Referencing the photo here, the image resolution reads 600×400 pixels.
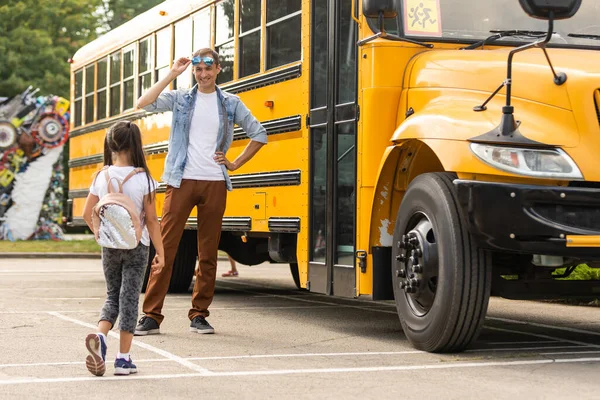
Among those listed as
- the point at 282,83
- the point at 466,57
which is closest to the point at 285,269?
the point at 282,83

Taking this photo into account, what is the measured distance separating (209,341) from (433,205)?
1811 millimetres

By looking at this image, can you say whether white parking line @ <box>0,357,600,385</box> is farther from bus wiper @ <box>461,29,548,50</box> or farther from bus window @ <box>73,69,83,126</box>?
bus window @ <box>73,69,83,126</box>

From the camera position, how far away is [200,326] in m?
7.59

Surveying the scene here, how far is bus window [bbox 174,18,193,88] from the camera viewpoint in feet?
34.6

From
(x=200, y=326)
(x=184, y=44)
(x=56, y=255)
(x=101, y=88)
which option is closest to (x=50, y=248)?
(x=56, y=255)

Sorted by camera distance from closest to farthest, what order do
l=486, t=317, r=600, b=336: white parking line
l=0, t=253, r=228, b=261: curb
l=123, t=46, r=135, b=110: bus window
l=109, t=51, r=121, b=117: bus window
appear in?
1. l=486, t=317, r=600, b=336: white parking line
2. l=123, t=46, r=135, b=110: bus window
3. l=109, t=51, r=121, b=117: bus window
4. l=0, t=253, r=228, b=261: curb

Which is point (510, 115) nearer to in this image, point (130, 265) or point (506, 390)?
point (506, 390)

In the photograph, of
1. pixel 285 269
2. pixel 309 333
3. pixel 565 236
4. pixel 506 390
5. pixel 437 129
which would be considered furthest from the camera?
pixel 285 269

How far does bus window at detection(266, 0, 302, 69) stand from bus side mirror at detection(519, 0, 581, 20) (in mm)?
2679

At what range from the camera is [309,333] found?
764cm

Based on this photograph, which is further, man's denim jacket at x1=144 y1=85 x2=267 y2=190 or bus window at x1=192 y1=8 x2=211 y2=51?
bus window at x1=192 y1=8 x2=211 y2=51

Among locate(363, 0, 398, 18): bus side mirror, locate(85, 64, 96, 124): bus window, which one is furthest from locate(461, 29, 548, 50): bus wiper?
locate(85, 64, 96, 124): bus window

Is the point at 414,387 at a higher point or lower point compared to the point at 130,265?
lower

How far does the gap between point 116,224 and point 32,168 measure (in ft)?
77.5
